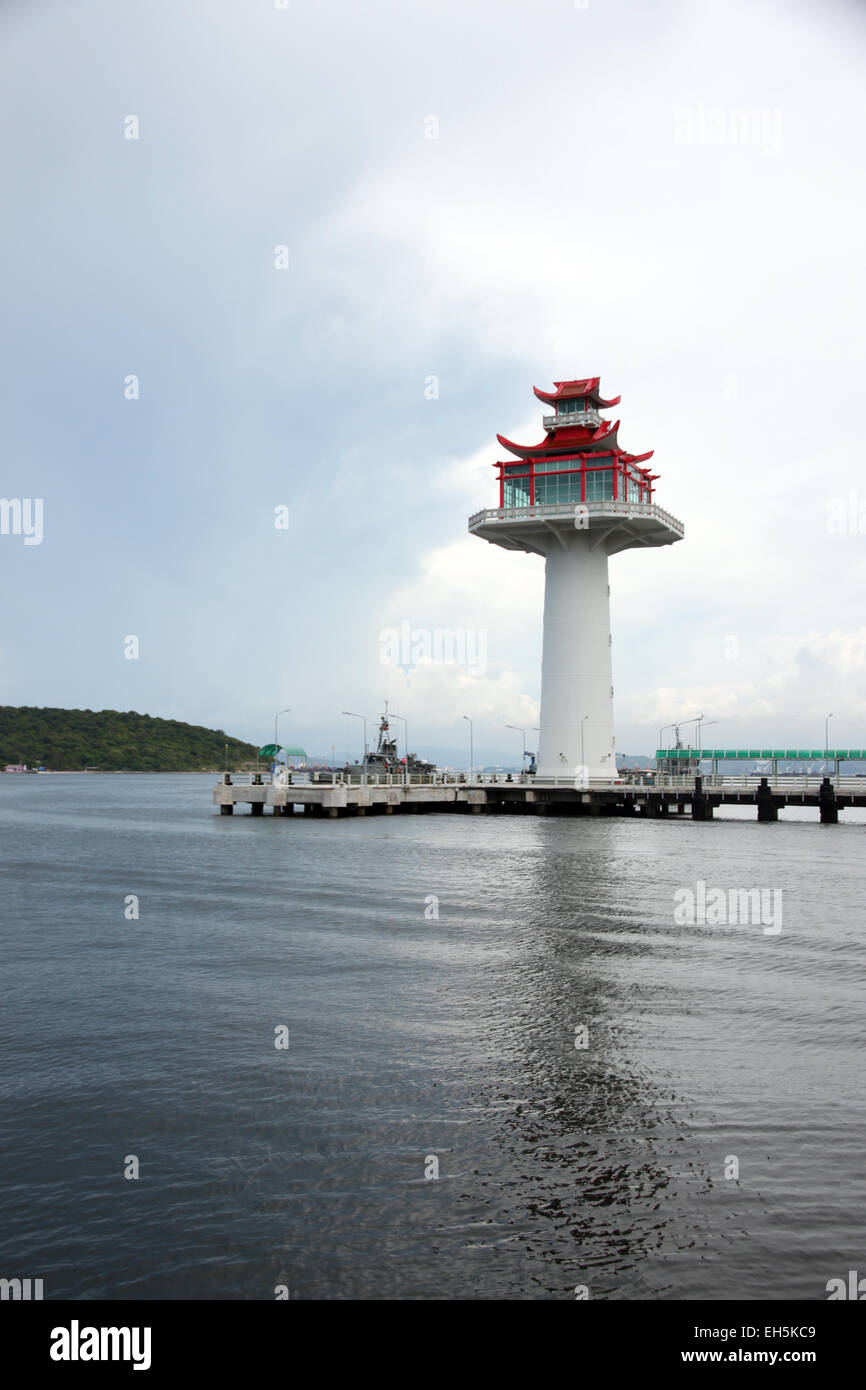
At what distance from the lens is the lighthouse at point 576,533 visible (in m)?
75.4

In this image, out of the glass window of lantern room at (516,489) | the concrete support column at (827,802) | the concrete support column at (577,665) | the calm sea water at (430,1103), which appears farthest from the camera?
the glass window of lantern room at (516,489)

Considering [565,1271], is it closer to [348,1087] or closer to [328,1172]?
[328,1172]

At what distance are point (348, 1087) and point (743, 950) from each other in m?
14.6

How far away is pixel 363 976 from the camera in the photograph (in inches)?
845

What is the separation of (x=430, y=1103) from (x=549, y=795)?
209 ft

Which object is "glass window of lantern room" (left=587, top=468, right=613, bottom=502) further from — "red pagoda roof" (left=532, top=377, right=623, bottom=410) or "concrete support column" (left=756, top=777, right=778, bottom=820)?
"concrete support column" (left=756, top=777, right=778, bottom=820)

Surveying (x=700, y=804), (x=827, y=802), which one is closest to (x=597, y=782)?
(x=700, y=804)

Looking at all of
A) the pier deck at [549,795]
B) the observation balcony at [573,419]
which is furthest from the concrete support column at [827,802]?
Result: the observation balcony at [573,419]

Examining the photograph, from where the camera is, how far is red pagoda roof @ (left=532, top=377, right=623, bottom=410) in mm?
78812

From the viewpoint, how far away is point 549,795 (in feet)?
252

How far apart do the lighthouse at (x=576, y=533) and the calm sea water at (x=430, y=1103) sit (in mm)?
45029

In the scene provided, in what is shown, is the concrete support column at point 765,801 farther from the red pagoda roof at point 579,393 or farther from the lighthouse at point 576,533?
the red pagoda roof at point 579,393

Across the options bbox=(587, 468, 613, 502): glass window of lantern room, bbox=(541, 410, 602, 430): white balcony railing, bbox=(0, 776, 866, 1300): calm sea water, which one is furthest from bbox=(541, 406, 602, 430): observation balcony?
bbox=(0, 776, 866, 1300): calm sea water
